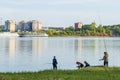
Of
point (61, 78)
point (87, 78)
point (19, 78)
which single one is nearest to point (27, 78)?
point (19, 78)

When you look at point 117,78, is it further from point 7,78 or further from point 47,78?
point 7,78

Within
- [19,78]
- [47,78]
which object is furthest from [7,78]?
[47,78]

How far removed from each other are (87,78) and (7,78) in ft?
14.2

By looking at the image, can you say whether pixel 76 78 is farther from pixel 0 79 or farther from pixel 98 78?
pixel 0 79

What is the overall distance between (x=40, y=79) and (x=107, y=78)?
373 centimetres

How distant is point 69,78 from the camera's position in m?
21.1

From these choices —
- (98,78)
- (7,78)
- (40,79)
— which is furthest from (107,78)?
(7,78)

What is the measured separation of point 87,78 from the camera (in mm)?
21031

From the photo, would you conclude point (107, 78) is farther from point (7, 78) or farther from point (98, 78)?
point (7, 78)

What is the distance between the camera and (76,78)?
21.1 meters

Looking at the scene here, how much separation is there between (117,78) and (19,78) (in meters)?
5.32

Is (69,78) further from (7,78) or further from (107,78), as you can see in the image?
(7,78)

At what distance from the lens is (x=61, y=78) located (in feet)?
68.5

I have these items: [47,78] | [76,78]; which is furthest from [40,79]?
[76,78]
